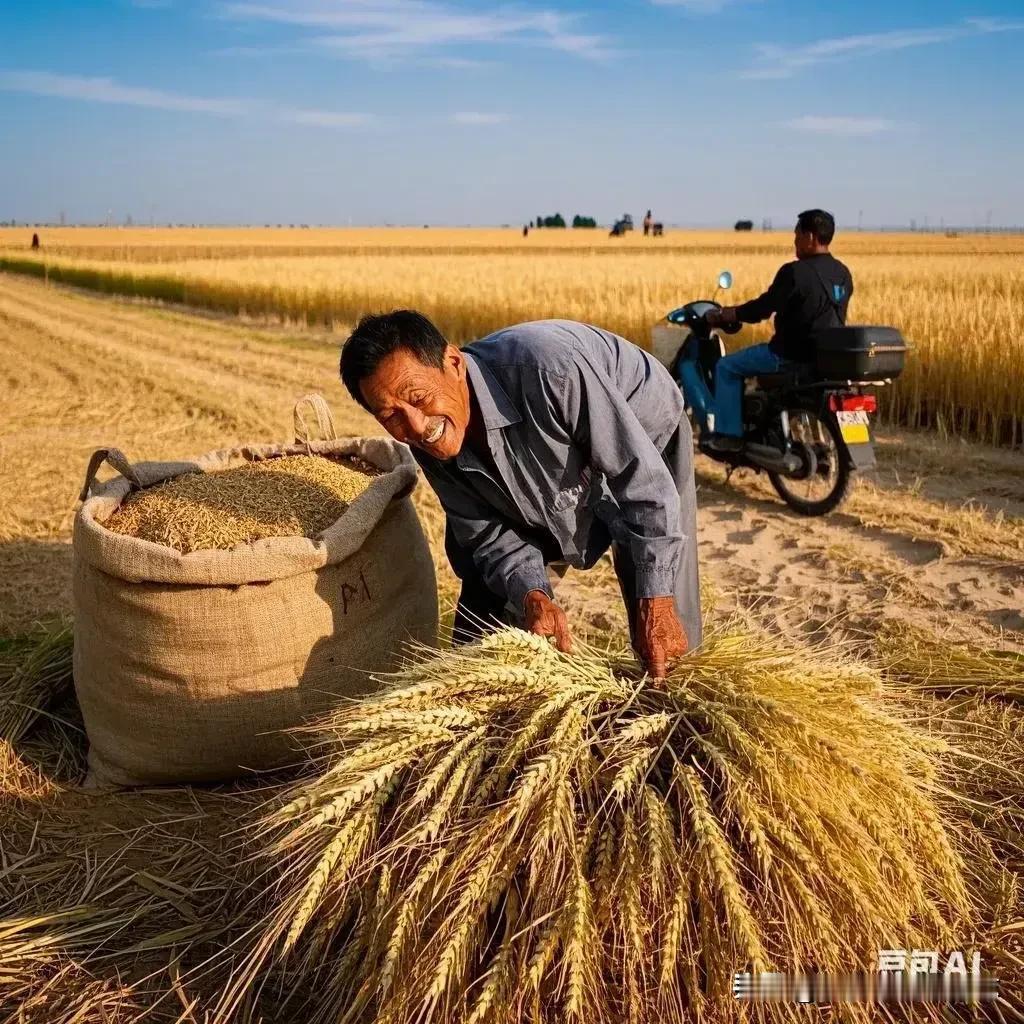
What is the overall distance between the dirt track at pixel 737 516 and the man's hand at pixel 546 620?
58 centimetres

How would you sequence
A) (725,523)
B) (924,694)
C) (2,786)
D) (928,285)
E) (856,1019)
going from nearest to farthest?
(856,1019) → (2,786) → (924,694) → (725,523) → (928,285)

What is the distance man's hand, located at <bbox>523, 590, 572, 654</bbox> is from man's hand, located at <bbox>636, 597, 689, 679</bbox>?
0.16 metres

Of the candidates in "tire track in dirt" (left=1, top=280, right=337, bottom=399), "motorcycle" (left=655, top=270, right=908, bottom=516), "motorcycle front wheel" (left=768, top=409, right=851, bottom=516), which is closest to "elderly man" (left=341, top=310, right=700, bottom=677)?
"motorcycle" (left=655, top=270, right=908, bottom=516)

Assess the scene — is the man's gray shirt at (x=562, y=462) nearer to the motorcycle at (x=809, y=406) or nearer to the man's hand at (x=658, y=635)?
the man's hand at (x=658, y=635)

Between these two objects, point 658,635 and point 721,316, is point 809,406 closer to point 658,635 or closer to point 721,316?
point 721,316

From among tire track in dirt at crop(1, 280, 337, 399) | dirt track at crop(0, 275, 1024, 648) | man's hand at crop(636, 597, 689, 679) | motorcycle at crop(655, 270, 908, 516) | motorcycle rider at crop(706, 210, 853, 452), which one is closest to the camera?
man's hand at crop(636, 597, 689, 679)

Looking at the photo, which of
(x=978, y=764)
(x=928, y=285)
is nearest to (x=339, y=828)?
(x=978, y=764)

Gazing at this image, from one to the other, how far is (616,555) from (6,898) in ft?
5.58

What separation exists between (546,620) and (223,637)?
854mm

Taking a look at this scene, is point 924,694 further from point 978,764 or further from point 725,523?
point 725,523

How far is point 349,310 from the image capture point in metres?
17.0

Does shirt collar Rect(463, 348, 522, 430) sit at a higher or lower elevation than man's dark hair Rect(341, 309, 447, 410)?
→ lower

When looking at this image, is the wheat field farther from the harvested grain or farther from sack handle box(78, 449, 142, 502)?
sack handle box(78, 449, 142, 502)

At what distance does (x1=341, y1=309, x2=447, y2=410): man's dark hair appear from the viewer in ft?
7.23
